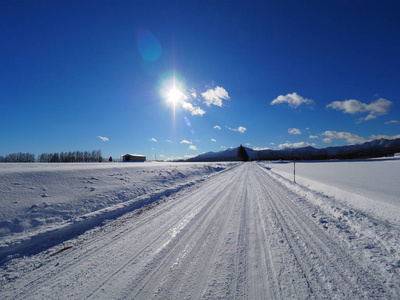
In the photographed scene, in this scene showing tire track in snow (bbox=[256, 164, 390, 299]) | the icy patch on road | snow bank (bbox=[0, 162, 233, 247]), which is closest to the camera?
tire track in snow (bbox=[256, 164, 390, 299])

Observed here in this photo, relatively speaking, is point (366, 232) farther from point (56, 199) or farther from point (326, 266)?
point (56, 199)

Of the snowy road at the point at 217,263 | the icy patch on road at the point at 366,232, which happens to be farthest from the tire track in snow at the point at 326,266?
the icy patch on road at the point at 366,232

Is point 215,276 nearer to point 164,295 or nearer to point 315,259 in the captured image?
point 164,295

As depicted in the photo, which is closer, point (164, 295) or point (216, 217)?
point (164, 295)

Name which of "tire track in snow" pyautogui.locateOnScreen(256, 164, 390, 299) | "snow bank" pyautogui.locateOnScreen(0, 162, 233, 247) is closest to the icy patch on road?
"tire track in snow" pyautogui.locateOnScreen(256, 164, 390, 299)

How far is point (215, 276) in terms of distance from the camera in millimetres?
2520

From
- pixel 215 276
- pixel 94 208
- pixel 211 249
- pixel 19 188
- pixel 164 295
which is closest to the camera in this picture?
pixel 164 295

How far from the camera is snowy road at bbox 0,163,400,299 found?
2.26 metres

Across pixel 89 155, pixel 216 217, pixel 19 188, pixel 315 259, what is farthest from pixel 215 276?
pixel 89 155

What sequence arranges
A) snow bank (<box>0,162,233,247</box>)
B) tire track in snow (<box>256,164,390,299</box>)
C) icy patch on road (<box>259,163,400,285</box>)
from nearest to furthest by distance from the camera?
1. tire track in snow (<box>256,164,390,299</box>)
2. icy patch on road (<box>259,163,400,285</box>)
3. snow bank (<box>0,162,233,247</box>)

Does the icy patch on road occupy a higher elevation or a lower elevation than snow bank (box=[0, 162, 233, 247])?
lower

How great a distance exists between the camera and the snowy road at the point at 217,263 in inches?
89.1

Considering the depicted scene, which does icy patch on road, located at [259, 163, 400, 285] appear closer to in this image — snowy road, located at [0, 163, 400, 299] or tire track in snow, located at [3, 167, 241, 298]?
snowy road, located at [0, 163, 400, 299]

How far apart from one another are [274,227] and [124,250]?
3577mm
